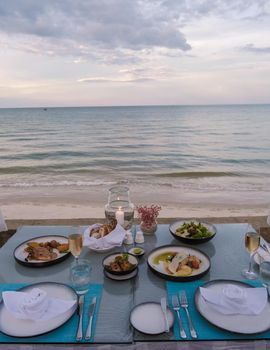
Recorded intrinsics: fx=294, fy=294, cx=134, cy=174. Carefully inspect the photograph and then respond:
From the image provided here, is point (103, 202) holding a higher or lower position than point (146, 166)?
higher

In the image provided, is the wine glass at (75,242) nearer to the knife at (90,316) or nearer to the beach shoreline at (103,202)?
the knife at (90,316)

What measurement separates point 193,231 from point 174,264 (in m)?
0.42

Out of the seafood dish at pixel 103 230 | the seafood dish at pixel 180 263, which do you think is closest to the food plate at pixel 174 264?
the seafood dish at pixel 180 263

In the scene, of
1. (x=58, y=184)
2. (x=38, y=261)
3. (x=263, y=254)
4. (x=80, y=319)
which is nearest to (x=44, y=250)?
(x=38, y=261)

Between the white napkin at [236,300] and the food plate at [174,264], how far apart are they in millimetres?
177

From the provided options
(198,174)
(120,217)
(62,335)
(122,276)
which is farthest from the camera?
(198,174)

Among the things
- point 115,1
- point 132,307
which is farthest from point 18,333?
point 115,1

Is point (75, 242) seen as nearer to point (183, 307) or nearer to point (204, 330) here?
point (183, 307)

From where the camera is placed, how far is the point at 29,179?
9508 mm

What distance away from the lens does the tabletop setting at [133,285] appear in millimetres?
1109

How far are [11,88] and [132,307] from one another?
34747 millimetres

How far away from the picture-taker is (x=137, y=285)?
1.42 meters

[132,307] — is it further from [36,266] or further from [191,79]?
[191,79]

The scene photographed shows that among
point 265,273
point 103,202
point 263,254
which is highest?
point 265,273
